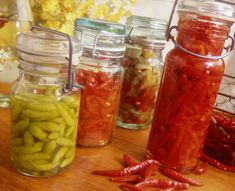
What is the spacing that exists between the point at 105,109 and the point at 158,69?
0.18 meters

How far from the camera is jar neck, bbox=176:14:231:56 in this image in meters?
0.51

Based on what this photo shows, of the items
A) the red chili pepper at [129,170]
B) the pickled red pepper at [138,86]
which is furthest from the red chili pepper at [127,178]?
the pickled red pepper at [138,86]

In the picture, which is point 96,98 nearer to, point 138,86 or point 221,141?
point 138,86

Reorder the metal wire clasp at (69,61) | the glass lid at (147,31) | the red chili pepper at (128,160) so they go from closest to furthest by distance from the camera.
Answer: the metal wire clasp at (69,61)
the red chili pepper at (128,160)
the glass lid at (147,31)

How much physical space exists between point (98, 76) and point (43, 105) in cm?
15

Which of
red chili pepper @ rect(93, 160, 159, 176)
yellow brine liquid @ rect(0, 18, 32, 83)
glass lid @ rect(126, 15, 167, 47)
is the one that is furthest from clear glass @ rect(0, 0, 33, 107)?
red chili pepper @ rect(93, 160, 159, 176)

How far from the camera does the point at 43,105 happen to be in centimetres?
46

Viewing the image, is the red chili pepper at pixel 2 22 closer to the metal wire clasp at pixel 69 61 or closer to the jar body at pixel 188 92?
the metal wire clasp at pixel 69 61

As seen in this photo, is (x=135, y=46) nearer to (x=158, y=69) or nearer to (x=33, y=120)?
(x=158, y=69)

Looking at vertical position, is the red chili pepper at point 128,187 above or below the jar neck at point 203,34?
below

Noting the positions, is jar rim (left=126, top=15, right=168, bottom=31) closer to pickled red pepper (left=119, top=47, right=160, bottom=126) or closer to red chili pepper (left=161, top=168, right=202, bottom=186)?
pickled red pepper (left=119, top=47, right=160, bottom=126)

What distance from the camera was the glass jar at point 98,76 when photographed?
558 mm

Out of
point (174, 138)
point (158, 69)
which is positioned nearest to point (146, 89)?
point (158, 69)

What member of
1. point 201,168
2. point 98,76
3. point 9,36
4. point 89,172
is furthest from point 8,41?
point 201,168
